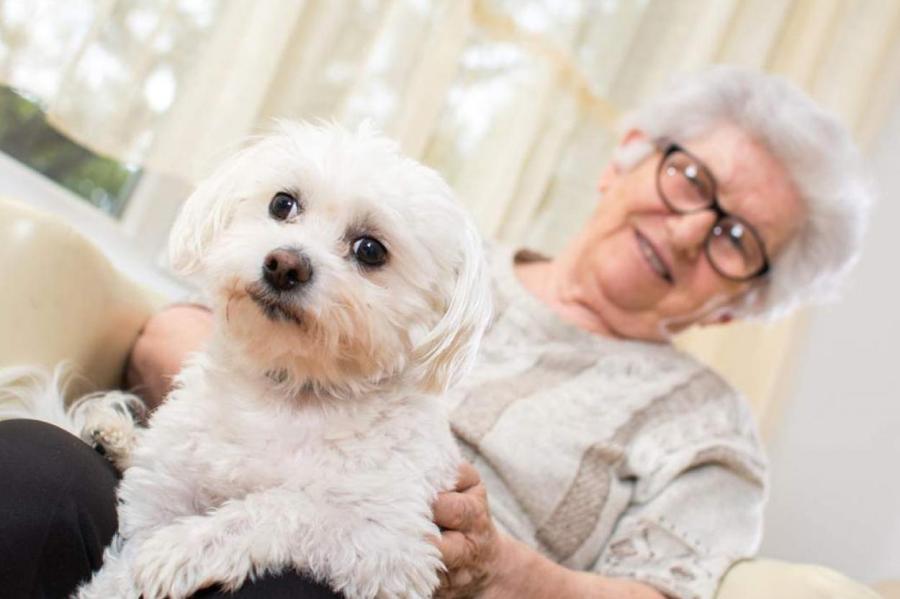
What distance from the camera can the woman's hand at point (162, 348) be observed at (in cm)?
120

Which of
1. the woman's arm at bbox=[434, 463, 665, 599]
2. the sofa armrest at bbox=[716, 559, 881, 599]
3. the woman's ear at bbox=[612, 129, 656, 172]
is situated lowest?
the woman's arm at bbox=[434, 463, 665, 599]

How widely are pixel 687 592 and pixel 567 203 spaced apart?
108 centimetres

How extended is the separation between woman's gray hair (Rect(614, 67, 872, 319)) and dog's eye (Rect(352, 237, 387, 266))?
87 centimetres

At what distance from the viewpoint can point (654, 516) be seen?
128cm

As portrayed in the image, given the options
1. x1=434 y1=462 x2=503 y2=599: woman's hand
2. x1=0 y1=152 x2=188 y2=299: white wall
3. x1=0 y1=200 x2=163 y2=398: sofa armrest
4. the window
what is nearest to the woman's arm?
x1=434 y1=462 x2=503 y2=599: woman's hand

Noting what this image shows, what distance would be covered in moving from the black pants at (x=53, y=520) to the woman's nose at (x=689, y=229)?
0.96 metres

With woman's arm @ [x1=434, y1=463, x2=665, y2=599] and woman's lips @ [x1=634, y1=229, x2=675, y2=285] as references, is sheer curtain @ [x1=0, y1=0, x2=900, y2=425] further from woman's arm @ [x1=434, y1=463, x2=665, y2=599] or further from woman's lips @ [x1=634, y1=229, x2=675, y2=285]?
woman's arm @ [x1=434, y1=463, x2=665, y2=599]

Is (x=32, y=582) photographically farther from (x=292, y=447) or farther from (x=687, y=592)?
(x=687, y=592)

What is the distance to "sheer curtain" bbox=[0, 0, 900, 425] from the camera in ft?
4.84

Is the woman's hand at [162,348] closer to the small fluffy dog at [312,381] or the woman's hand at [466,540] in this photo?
the small fluffy dog at [312,381]

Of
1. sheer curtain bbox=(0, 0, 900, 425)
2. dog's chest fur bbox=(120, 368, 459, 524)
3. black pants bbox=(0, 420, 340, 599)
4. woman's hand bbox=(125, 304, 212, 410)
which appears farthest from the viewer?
sheer curtain bbox=(0, 0, 900, 425)

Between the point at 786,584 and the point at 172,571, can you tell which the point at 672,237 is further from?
the point at 172,571

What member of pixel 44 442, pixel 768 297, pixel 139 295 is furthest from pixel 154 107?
pixel 768 297

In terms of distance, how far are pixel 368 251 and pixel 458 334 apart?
13 cm
